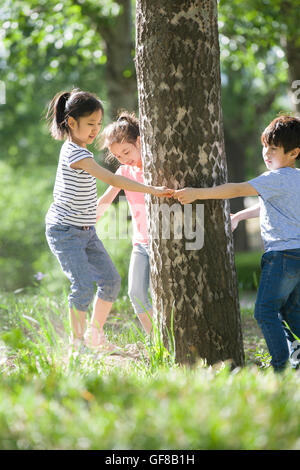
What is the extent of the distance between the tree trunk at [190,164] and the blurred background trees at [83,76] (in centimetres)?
130

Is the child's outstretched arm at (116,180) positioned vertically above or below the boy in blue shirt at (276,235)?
above

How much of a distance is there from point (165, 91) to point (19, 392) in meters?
1.91

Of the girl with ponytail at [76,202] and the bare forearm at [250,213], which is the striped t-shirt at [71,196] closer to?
the girl with ponytail at [76,202]

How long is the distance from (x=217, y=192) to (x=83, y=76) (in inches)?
514

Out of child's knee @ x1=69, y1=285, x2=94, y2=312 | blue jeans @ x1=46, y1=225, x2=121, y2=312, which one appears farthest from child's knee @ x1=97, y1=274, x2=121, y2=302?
child's knee @ x1=69, y1=285, x2=94, y2=312

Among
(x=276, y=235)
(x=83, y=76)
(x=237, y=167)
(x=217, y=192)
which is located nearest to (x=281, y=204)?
(x=276, y=235)

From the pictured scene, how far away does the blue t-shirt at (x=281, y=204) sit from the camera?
321 centimetres

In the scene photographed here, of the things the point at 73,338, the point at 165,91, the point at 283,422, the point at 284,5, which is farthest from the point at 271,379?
the point at 284,5

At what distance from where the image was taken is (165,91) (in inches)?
127

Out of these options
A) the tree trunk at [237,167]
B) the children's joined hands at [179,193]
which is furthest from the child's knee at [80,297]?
the tree trunk at [237,167]

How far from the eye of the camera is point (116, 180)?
3.38 m

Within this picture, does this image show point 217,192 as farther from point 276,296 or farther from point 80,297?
point 80,297
